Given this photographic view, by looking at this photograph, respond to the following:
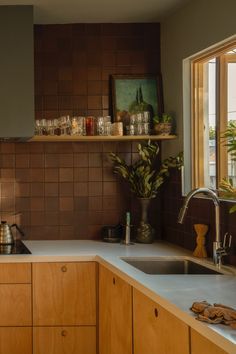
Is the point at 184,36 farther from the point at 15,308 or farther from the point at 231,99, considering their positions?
the point at 15,308

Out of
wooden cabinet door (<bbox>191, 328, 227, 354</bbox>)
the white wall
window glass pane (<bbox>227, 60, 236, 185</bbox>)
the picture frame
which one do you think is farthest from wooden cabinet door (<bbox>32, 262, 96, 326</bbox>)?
wooden cabinet door (<bbox>191, 328, 227, 354</bbox>)

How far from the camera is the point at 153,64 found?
4.23 metres

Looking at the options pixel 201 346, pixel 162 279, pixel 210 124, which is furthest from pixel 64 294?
pixel 201 346

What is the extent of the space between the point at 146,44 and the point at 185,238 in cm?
146

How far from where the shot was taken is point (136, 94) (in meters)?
4.19

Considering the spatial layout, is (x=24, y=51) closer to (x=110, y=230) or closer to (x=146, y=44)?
(x=146, y=44)

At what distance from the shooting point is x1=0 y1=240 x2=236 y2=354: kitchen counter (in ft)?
6.35

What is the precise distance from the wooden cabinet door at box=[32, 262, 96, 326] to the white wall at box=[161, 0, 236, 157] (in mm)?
1103

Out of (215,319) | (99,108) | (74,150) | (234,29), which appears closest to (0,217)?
(74,150)

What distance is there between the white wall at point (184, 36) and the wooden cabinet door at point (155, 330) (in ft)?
4.88

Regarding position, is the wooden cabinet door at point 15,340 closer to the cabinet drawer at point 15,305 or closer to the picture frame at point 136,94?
the cabinet drawer at point 15,305

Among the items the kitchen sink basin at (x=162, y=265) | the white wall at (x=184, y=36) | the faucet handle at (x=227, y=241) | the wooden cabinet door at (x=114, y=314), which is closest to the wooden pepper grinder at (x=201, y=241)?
the kitchen sink basin at (x=162, y=265)

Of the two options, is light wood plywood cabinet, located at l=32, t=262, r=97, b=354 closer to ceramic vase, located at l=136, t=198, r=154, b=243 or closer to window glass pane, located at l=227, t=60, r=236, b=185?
ceramic vase, located at l=136, t=198, r=154, b=243

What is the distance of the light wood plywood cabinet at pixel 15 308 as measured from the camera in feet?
11.4
